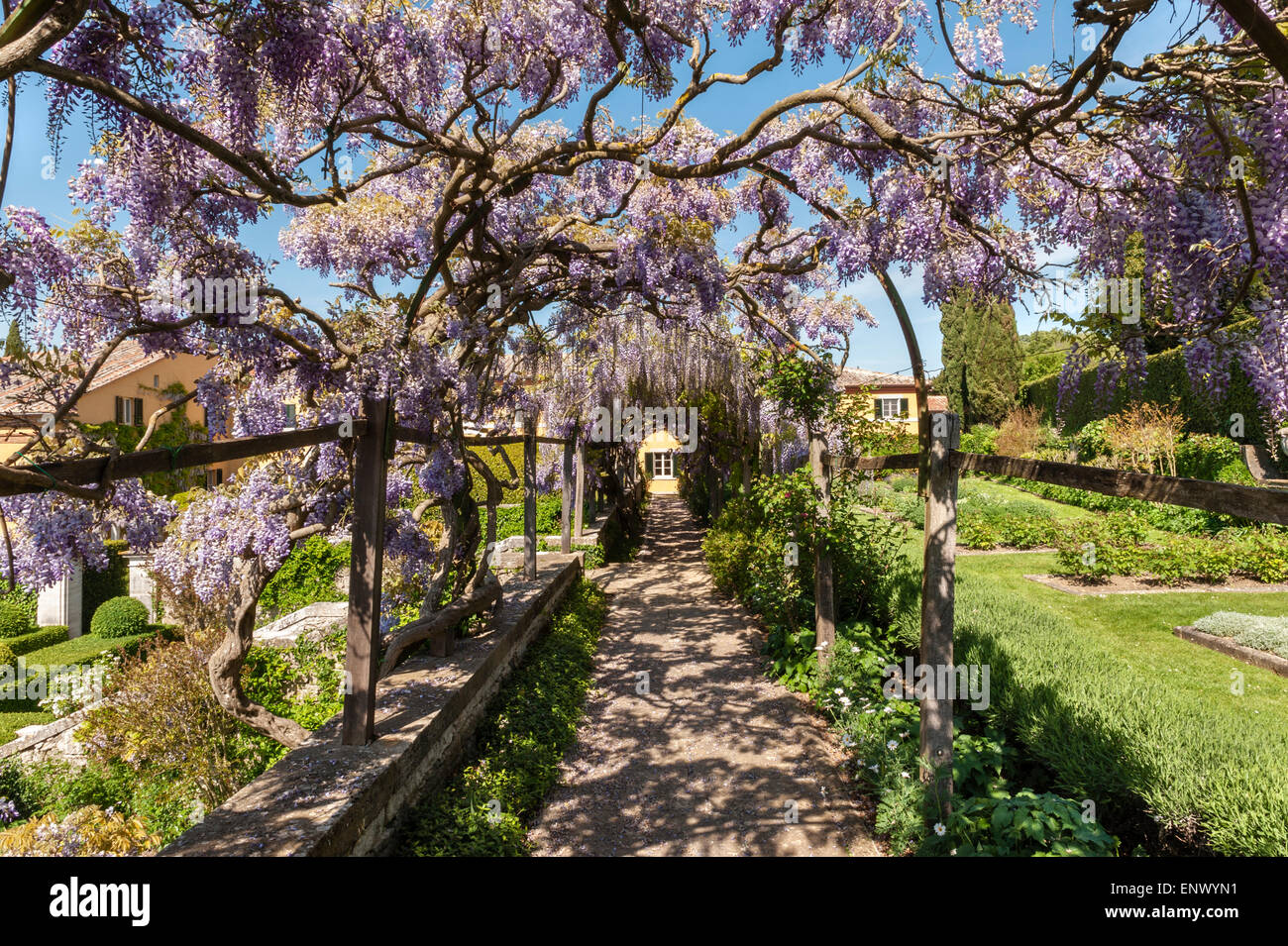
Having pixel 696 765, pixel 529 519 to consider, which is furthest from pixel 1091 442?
pixel 696 765

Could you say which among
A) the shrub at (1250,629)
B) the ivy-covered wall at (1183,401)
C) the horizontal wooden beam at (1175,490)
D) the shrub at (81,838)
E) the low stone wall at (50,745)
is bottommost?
the low stone wall at (50,745)

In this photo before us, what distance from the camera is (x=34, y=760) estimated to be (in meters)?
6.62

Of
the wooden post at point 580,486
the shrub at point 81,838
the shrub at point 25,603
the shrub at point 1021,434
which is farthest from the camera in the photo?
the shrub at point 1021,434

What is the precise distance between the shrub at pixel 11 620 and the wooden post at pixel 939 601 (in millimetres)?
13869

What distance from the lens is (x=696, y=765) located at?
14.3ft

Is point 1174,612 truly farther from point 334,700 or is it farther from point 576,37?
point 334,700

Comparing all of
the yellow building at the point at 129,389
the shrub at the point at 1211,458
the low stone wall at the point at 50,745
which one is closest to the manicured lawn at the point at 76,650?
the low stone wall at the point at 50,745

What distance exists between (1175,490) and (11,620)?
15.1 m

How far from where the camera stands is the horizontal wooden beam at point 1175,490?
163cm

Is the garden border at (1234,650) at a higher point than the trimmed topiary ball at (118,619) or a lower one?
higher

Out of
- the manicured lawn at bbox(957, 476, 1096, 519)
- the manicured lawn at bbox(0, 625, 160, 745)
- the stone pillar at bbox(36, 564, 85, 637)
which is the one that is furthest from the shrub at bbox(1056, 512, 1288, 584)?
the stone pillar at bbox(36, 564, 85, 637)

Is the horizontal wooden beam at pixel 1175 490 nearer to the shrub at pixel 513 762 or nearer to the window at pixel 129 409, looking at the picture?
the shrub at pixel 513 762

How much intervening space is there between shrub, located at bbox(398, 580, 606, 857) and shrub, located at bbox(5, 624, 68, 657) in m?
9.58
